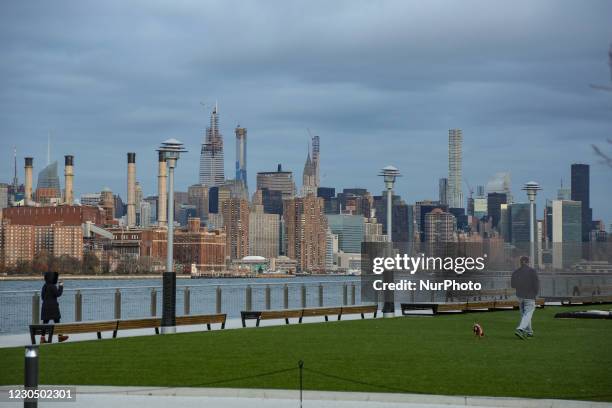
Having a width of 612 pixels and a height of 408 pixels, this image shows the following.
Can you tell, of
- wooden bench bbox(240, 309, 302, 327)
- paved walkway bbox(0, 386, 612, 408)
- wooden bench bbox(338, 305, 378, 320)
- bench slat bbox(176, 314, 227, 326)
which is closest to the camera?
paved walkway bbox(0, 386, 612, 408)

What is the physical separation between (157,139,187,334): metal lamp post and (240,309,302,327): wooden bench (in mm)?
3219

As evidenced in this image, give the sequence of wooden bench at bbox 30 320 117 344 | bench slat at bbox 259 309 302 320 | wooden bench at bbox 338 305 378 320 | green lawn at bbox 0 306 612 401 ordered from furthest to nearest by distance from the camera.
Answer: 1. wooden bench at bbox 338 305 378 320
2. bench slat at bbox 259 309 302 320
3. wooden bench at bbox 30 320 117 344
4. green lawn at bbox 0 306 612 401

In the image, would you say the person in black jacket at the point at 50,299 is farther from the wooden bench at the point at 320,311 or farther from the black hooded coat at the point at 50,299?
the wooden bench at the point at 320,311

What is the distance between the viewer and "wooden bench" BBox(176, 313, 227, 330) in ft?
94.1

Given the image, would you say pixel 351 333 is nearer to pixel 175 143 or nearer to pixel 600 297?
pixel 175 143

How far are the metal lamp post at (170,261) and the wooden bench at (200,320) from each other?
75 centimetres

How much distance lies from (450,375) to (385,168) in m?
22.9

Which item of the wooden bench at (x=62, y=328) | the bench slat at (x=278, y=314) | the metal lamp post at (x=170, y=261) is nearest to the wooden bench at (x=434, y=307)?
the bench slat at (x=278, y=314)

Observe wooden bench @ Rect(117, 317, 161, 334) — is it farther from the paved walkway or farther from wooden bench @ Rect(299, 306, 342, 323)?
the paved walkway

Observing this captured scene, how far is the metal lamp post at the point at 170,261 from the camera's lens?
2759cm

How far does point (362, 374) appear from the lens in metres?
16.9

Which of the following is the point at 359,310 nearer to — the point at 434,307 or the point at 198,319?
the point at 434,307

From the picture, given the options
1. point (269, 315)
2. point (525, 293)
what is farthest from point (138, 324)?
point (525, 293)

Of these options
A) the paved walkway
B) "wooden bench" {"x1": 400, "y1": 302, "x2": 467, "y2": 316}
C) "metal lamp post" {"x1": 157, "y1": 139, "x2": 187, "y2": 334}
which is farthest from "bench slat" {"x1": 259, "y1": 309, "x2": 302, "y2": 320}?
the paved walkway
